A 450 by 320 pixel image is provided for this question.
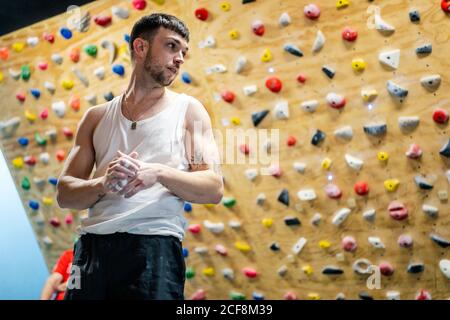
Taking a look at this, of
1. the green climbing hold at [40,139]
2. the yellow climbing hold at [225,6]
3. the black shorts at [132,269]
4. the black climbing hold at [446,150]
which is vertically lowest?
the black shorts at [132,269]

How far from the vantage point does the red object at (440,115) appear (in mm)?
2496

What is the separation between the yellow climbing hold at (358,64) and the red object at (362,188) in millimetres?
486

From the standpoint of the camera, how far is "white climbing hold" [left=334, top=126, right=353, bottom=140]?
2703mm

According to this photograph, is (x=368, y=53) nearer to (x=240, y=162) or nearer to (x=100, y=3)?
(x=240, y=162)

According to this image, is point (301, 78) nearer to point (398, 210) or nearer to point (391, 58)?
point (391, 58)

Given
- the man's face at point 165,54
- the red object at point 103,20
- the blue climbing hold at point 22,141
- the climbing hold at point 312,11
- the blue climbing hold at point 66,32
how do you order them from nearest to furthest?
the man's face at point 165,54 → the climbing hold at point 312,11 → the red object at point 103,20 → the blue climbing hold at point 66,32 → the blue climbing hold at point 22,141

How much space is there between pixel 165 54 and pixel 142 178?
46cm

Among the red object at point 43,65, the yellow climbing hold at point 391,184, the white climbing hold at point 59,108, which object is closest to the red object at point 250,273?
the yellow climbing hold at point 391,184

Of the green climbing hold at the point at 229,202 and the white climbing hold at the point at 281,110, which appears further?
the green climbing hold at the point at 229,202

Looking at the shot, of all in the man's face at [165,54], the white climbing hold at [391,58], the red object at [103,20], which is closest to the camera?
the man's face at [165,54]

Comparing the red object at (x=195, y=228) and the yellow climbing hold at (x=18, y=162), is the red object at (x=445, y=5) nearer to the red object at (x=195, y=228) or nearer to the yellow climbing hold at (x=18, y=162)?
the red object at (x=195, y=228)

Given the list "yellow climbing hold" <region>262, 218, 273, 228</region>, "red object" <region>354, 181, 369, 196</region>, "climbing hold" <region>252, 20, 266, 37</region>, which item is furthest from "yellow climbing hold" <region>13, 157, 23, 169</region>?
"red object" <region>354, 181, 369, 196</region>

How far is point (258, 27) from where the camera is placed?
2818 mm
